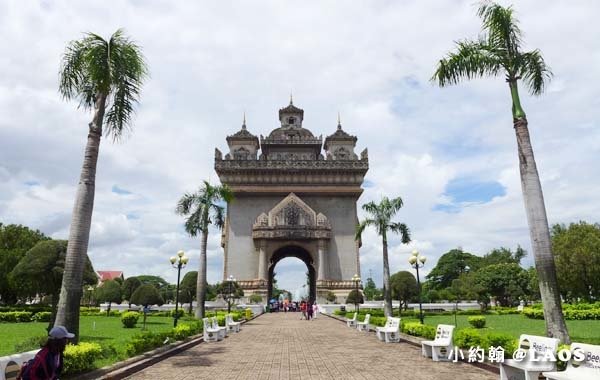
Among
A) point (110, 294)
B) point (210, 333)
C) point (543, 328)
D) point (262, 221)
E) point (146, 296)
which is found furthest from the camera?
point (262, 221)

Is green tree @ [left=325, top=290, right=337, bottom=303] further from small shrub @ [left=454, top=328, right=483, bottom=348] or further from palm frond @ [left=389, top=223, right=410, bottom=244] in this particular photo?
small shrub @ [left=454, top=328, right=483, bottom=348]

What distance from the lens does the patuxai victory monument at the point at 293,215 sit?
50.1m

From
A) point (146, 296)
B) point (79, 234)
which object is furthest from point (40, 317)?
point (79, 234)

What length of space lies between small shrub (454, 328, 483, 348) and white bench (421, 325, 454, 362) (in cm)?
37

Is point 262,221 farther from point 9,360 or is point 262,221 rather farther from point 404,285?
point 9,360

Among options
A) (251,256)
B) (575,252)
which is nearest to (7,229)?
(251,256)

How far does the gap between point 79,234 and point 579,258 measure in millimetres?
35680

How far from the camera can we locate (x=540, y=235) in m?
11.5

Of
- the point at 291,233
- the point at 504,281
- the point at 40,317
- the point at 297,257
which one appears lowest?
the point at 40,317

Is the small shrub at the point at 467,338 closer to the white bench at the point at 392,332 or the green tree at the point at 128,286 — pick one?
the white bench at the point at 392,332

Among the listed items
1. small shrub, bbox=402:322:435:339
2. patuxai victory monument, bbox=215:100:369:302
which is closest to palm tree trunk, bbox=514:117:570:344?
small shrub, bbox=402:322:435:339

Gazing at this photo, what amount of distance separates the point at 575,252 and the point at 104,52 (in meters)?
35.6

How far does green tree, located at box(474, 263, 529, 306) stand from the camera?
4891 centimetres

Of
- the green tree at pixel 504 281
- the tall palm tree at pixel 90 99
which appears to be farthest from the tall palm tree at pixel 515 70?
the green tree at pixel 504 281
